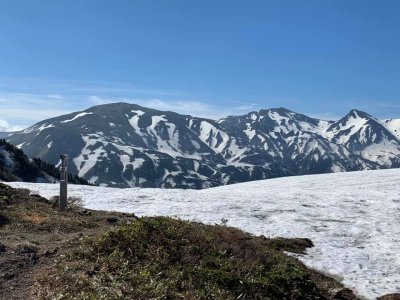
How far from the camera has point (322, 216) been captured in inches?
1166

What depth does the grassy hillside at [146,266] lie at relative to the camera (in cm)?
1221

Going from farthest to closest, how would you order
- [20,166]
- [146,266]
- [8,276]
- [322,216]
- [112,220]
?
[20,166], [322,216], [112,220], [146,266], [8,276]

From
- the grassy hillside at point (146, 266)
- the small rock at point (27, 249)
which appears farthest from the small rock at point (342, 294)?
the small rock at point (27, 249)

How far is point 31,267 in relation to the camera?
14016mm

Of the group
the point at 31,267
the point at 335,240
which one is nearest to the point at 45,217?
the point at 31,267

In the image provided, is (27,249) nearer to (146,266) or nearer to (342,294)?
(146,266)

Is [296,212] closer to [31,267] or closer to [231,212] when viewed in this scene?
[231,212]

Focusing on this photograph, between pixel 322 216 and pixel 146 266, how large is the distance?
1844cm

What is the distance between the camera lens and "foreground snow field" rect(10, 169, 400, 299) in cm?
1891

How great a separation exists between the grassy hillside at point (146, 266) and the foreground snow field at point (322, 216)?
223cm

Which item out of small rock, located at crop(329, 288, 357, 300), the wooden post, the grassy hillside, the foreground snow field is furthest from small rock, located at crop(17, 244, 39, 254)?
the foreground snow field

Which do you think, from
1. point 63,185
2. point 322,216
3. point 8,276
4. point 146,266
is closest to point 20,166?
point 63,185

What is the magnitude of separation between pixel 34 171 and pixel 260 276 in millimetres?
157106

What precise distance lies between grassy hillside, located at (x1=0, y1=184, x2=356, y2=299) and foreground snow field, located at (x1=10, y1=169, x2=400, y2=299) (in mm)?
2229
